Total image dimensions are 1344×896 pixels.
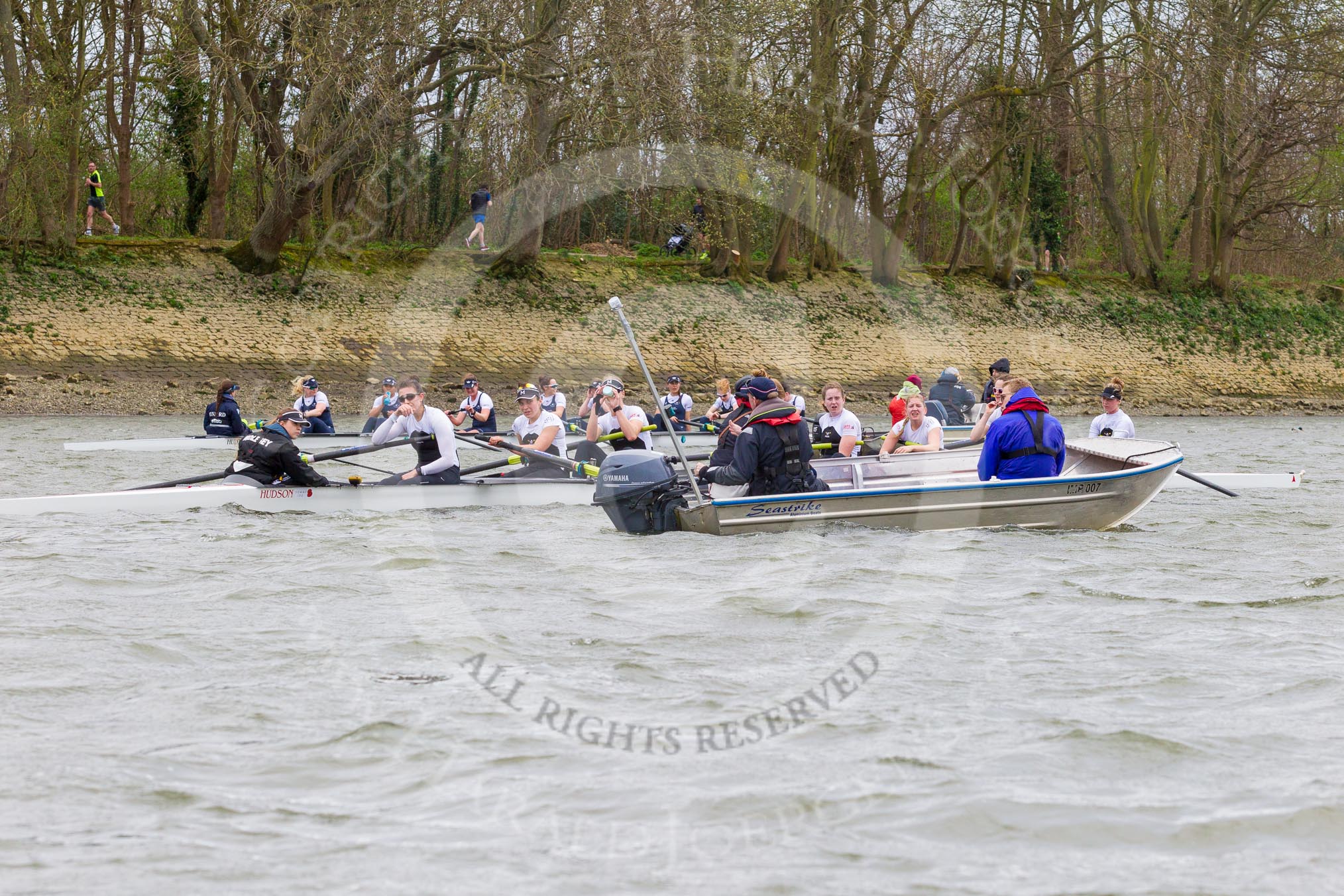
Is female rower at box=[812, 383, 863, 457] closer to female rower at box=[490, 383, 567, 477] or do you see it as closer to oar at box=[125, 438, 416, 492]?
female rower at box=[490, 383, 567, 477]

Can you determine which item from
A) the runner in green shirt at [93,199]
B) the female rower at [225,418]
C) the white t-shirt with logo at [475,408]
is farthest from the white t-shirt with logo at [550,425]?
the runner in green shirt at [93,199]

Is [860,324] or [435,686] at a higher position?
[860,324]

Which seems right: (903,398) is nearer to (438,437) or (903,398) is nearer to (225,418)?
(438,437)

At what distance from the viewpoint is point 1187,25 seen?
105 feet

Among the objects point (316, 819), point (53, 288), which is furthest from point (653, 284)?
point (316, 819)

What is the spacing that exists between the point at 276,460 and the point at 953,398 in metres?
11.0

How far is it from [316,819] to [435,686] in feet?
6.00

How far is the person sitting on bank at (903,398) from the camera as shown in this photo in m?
13.3

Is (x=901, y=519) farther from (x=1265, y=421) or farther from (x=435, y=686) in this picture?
(x=1265, y=421)

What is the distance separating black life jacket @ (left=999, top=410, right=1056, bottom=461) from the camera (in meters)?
11.2

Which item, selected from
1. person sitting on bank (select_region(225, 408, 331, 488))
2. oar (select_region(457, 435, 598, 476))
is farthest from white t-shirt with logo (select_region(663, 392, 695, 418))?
person sitting on bank (select_region(225, 408, 331, 488))

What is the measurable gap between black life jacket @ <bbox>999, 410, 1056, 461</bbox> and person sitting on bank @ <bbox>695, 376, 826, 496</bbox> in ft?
5.86

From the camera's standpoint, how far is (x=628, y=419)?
1313cm

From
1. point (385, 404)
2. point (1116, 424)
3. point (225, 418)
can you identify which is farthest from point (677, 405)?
point (1116, 424)
